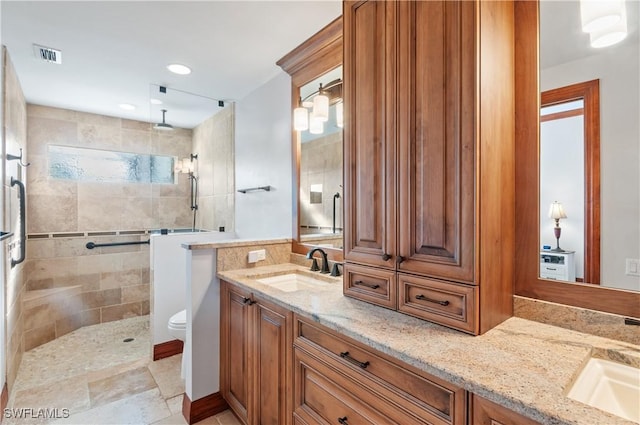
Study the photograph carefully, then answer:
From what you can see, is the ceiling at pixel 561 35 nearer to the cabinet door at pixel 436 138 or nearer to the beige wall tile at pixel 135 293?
the cabinet door at pixel 436 138

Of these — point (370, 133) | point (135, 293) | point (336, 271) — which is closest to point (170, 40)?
point (370, 133)

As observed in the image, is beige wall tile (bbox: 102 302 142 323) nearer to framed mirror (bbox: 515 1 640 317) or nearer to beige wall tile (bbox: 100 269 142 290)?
beige wall tile (bbox: 100 269 142 290)

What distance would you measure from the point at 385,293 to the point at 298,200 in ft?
3.99

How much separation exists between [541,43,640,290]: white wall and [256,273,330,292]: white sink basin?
139 cm

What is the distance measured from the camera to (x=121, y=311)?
Result: 151 inches

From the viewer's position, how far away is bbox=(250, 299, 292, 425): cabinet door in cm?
150

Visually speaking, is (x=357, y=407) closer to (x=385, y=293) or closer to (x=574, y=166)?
(x=385, y=293)

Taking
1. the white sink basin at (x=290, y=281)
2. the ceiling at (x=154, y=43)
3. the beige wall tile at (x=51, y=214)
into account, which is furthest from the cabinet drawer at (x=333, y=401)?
the beige wall tile at (x=51, y=214)

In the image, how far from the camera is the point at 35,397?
2207 mm

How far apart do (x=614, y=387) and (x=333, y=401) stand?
898mm

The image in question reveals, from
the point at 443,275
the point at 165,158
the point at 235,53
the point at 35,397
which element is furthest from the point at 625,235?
the point at 165,158

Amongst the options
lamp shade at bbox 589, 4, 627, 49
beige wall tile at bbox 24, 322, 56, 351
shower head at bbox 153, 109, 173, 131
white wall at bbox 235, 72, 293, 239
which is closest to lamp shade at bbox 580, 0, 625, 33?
lamp shade at bbox 589, 4, 627, 49

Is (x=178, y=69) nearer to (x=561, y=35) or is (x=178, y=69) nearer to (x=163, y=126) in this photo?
(x=163, y=126)

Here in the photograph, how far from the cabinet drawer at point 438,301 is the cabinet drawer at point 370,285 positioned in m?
0.05
